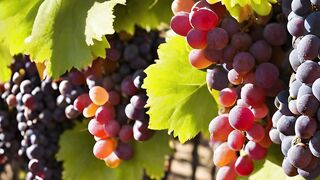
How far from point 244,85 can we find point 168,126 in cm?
13

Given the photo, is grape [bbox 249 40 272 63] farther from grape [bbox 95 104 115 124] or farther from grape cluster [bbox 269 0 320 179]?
grape [bbox 95 104 115 124]

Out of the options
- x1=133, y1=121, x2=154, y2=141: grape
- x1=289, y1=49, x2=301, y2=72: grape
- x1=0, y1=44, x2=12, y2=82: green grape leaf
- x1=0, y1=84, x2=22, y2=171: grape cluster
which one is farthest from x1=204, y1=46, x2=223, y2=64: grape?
x1=0, y1=84, x2=22, y2=171: grape cluster

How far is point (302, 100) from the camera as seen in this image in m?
0.67

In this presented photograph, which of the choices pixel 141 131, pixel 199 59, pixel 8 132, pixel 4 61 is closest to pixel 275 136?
pixel 199 59

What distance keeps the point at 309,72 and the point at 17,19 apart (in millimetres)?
449

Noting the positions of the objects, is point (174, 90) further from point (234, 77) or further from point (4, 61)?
point (4, 61)

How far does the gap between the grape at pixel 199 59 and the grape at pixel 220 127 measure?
7cm

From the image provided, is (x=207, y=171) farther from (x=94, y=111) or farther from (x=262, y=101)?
(x=262, y=101)

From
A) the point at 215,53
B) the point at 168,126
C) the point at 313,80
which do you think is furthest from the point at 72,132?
the point at 313,80

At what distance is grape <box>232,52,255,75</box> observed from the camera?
2.46 feet

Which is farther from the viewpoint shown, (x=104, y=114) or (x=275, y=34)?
(x=104, y=114)

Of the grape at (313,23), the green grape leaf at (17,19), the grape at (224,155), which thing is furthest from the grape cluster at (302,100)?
the green grape leaf at (17,19)

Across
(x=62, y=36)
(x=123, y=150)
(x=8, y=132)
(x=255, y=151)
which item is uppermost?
(x=62, y=36)

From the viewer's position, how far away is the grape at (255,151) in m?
0.79
